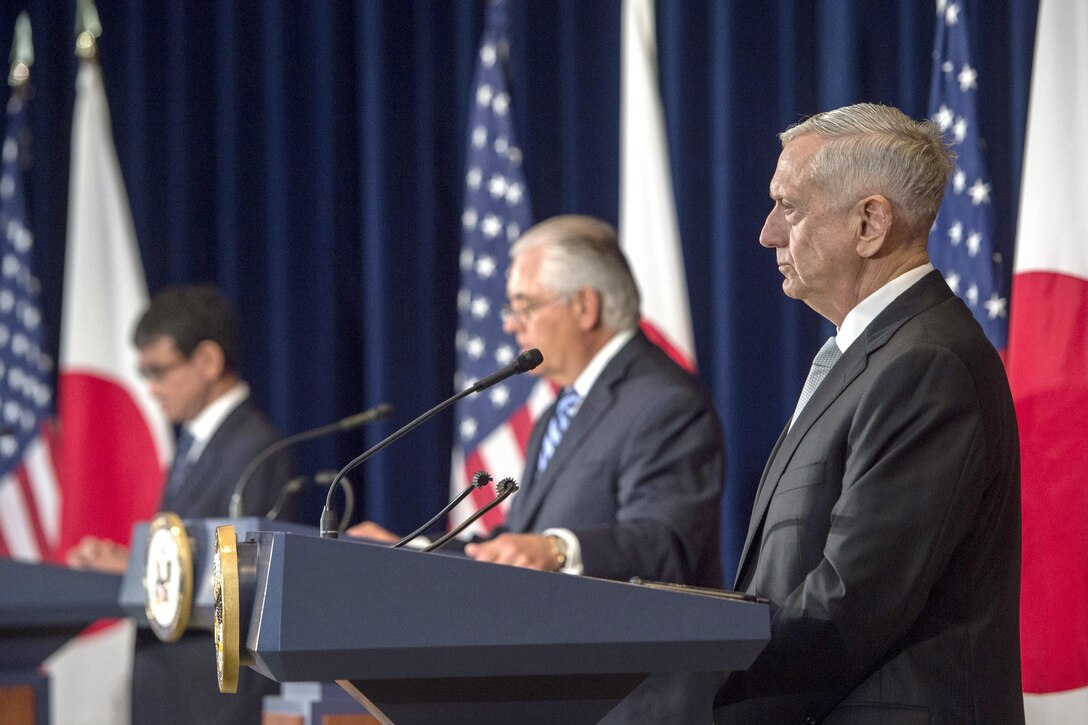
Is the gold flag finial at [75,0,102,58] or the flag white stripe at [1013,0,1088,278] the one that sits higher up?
the gold flag finial at [75,0,102,58]

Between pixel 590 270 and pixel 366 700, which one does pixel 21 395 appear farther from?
pixel 366 700

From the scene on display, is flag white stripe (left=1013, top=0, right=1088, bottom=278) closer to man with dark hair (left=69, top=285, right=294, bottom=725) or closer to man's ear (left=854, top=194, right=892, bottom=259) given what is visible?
man's ear (left=854, top=194, right=892, bottom=259)

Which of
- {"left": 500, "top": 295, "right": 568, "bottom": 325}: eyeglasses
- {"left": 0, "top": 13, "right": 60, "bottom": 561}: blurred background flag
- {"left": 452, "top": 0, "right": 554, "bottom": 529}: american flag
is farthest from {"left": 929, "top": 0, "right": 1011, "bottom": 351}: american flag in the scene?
{"left": 0, "top": 13, "right": 60, "bottom": 561}: blurred background flag

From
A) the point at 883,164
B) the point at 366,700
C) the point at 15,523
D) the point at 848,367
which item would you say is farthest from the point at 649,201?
the point at 15,523

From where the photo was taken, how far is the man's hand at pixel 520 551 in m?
2.85

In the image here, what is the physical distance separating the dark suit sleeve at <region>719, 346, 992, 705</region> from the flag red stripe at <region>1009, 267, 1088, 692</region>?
3.98 ft

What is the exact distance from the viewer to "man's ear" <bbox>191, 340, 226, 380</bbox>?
195 inches

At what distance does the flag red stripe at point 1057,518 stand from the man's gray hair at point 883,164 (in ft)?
3.53

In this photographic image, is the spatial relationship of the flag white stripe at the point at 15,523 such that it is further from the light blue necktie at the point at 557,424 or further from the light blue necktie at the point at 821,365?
the light blue necktie at the point at 821,365

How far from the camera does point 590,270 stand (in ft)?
12.5

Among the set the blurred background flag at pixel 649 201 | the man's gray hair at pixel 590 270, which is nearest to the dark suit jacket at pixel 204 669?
the man's gray hair at pixel 590 270

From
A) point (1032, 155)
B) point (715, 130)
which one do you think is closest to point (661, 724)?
point (1032, 155)

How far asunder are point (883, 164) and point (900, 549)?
25.9 inches

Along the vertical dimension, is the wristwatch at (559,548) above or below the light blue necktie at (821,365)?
below
